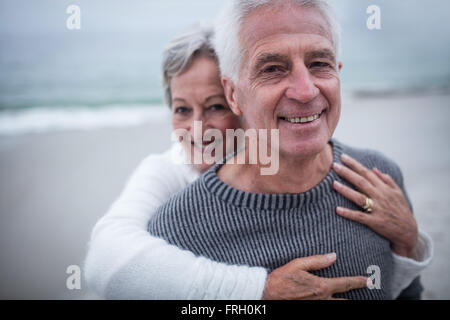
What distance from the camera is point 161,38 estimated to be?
404 inches

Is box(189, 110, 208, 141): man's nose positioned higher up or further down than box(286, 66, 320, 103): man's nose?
further down

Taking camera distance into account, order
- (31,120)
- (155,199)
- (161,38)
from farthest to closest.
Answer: (161,38) < (31,120) < (155,199)

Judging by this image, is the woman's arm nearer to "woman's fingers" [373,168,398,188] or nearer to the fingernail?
"woman's fingers" [373,168,398,188]

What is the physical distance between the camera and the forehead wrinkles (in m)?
1.21

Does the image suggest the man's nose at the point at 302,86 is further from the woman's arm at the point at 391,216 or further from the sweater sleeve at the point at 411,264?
the sweater sleeve at the point at 411,264

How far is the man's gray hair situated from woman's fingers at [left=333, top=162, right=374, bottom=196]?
818 millimetres

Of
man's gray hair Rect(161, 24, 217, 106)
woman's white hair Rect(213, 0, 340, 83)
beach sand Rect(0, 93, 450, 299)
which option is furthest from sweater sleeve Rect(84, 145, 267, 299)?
beach sand Rect(0, 93, 450, 299)

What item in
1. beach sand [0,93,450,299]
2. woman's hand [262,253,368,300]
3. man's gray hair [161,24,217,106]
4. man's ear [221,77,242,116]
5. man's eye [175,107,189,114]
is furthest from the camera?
beach sand [0,93,450,299]

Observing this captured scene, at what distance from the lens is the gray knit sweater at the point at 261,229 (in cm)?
143
